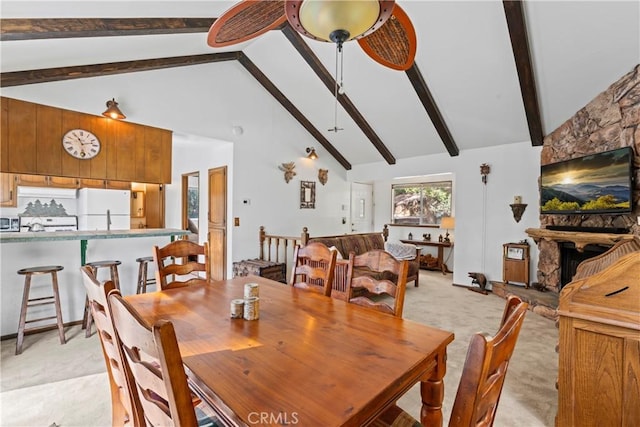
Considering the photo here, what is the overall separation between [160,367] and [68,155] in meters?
4.04

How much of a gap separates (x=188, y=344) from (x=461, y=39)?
13.3ft

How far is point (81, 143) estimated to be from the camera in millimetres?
3707

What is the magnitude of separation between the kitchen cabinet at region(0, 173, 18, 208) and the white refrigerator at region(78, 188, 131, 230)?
2.66 ft

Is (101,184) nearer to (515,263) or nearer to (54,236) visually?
(54,236)

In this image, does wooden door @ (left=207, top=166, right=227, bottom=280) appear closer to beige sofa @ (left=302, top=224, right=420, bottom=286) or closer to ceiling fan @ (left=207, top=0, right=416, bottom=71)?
beige sofa @ (left=302, top=224, right=420, bottom=286)

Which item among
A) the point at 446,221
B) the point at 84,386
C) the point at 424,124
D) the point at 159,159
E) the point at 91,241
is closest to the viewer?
the point at 84,386

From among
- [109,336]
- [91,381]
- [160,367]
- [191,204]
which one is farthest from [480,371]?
[191,204]

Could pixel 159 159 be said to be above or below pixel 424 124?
below

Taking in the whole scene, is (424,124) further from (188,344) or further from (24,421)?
(24,421)

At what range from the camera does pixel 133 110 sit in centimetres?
398

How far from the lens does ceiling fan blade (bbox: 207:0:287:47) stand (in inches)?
52.1

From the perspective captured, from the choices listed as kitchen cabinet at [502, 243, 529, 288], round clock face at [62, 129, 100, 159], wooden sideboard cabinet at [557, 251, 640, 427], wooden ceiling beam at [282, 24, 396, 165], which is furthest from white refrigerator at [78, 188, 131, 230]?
kitchen cabinet at [502, 243, 529, 288]

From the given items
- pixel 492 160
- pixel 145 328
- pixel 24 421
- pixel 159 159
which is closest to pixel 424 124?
pixel 492 160

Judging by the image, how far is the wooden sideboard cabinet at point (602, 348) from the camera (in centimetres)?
145
